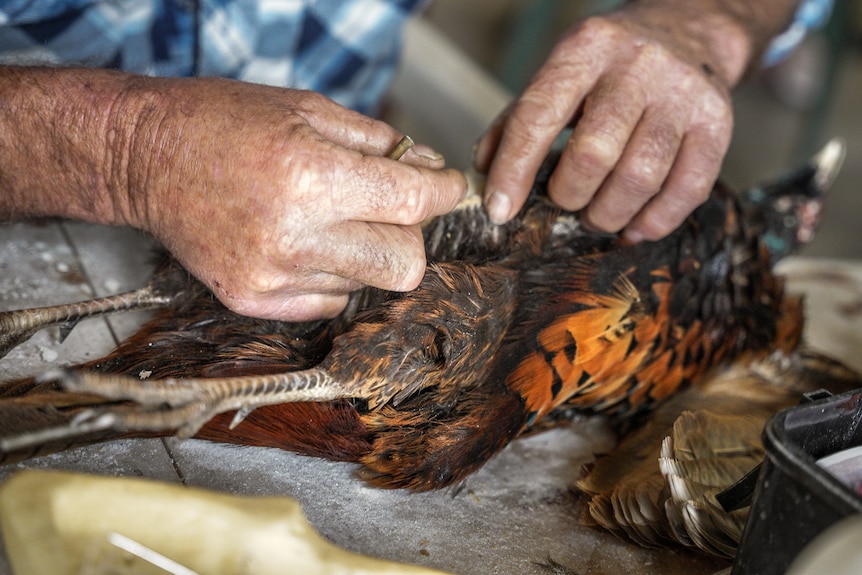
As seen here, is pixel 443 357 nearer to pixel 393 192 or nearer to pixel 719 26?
pixel 393 192

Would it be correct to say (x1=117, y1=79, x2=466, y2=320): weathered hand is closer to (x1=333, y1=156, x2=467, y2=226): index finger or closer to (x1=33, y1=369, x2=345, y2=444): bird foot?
(x1=333, y1=156, x2=467, y2=226): index finger

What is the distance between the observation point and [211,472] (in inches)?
37.5

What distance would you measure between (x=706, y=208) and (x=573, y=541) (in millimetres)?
693

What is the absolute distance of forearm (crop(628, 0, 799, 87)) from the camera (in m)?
1.45

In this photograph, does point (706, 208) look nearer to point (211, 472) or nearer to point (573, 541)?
point (573, 541)

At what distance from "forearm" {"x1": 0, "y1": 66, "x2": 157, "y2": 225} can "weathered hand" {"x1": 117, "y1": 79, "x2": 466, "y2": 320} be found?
0.03m

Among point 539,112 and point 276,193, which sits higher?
point 539,112

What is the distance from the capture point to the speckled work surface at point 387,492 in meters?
0.93

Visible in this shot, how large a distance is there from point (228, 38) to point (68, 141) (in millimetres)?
742

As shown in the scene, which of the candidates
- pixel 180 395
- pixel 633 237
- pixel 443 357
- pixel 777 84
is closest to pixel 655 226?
pixel 633 237

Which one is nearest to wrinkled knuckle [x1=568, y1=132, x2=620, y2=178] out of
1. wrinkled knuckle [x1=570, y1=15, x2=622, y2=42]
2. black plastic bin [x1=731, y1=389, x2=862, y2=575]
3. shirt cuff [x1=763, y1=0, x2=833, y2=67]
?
wrinkled knuckle [x1=570, y1=15, x2=622, y2=42]

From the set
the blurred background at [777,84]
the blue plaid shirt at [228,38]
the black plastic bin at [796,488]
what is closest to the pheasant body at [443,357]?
the black plastic bin at [796,488]

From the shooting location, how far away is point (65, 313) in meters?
0.97

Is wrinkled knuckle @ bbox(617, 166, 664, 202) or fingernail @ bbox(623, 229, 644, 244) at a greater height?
wrinkled knuckle @ bbox(617, 166, 664, 202)
